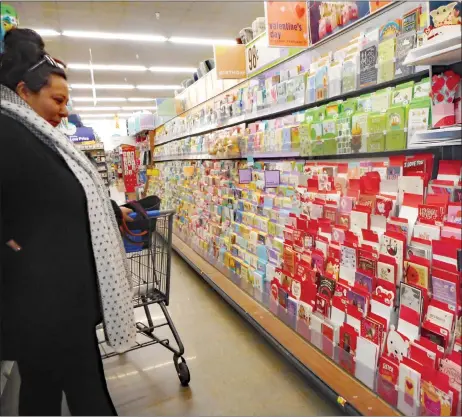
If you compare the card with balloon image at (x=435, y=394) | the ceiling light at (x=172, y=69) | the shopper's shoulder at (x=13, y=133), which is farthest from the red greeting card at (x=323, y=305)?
the ceiling light at (x=172, y=69)

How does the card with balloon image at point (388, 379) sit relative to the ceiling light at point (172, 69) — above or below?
below

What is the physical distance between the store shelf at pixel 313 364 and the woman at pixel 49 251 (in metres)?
1.12

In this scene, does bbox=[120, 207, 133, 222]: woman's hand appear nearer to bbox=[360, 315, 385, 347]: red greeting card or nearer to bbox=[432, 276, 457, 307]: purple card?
bbox=[360, 315, 385, 347]: red greeting card

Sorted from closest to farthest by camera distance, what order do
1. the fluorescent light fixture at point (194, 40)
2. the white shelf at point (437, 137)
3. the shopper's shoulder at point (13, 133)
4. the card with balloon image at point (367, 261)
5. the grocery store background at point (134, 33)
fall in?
the shopper's shoulder at point (13, 133) < the white shelf at point (437, 137) < the card with balloon image at point (367, 261) < the grocery store background at point (134, 33) < the fluorescent light fixture at point (194, 40)

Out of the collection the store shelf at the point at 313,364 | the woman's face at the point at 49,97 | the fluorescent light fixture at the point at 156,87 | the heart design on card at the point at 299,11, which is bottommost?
the store shelf at the point at 313,364

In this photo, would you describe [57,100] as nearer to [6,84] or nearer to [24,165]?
[6,84]

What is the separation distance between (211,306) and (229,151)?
5.23ft

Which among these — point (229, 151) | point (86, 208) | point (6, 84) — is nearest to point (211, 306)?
point (229, 151)

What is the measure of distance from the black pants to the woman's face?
0.88 meters

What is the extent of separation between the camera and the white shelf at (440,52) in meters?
1.50

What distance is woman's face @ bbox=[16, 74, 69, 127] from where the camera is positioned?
4.68 ft

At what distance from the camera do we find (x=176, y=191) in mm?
6836

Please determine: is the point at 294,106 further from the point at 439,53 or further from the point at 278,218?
the point at 439,53

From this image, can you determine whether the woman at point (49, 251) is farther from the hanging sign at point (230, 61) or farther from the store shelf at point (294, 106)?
the hanging sign at point (230, 61)
